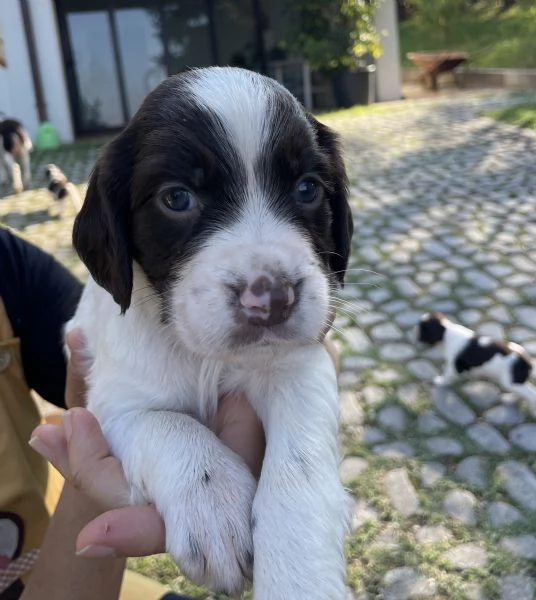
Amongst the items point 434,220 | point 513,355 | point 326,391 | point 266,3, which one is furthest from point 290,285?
point 266,3

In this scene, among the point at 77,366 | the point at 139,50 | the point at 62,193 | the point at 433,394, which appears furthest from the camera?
the point at 139,50

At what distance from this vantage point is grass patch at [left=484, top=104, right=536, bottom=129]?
11.7 m

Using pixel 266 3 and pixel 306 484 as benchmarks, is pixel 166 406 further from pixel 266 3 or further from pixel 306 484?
pixel 266 3

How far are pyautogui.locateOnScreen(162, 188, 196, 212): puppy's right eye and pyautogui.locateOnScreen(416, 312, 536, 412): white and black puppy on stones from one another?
2.49 meters

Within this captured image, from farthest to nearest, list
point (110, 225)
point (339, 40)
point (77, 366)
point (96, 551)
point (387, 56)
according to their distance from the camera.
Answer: point (387, 56)
point (339, 40)
point (77, 366)
point (110, 225)
point (96, 551)

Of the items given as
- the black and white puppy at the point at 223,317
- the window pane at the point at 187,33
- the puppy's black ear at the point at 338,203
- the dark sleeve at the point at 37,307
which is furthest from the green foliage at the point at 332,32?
the black and white puppy at the point at 223,317

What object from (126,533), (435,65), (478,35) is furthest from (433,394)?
(478,35)

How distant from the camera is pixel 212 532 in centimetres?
154

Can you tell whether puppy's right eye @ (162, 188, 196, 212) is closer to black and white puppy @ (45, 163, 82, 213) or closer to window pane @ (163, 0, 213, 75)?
black and white puppy @ (45, 163, 82, 213)

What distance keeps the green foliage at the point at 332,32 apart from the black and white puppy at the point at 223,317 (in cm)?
1512

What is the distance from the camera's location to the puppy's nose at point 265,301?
1619mm

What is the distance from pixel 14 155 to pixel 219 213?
963cm

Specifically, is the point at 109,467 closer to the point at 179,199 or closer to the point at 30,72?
the point at 179,199

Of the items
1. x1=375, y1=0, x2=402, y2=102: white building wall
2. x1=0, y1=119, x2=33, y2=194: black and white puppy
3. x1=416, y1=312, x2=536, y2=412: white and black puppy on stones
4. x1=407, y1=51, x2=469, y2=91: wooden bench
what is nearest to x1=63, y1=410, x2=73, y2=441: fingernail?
x1=416, y1=312, x2=536, y2=412: white and black puppy on stones
